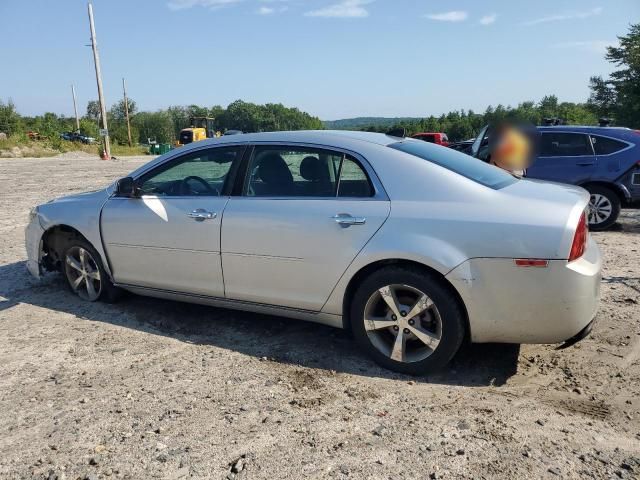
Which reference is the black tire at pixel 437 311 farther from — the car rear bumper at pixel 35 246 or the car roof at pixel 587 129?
the car roof at pixel 587 129

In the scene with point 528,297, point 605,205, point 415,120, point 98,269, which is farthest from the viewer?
point 415,120

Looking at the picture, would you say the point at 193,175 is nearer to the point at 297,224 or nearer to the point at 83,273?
the point at 297,224

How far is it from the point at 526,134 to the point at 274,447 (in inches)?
301

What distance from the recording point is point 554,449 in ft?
8.66

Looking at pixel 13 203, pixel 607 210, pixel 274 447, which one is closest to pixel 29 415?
pixel 274 447

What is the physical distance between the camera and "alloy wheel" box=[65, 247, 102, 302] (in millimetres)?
4828

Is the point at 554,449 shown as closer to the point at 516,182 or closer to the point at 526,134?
the point at 516,182

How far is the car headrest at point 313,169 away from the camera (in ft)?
12.3

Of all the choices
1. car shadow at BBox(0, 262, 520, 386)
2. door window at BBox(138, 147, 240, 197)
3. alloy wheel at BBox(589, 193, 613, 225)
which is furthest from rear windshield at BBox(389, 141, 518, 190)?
alloy wheel at BBox(589, 193, 613, 225)

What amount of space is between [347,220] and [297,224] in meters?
0.37

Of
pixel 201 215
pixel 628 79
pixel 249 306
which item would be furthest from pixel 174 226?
pixel 628 79

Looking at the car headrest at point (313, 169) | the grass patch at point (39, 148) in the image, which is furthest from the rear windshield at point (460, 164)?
the grass patch at point (39, 148)

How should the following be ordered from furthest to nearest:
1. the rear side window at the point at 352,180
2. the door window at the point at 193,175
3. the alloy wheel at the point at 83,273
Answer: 1. the alloy wheel at the point at 83,273
2. the door window at the point at 193,175
3. the rear side window at the point at 352,180

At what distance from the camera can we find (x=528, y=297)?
3.09 m
